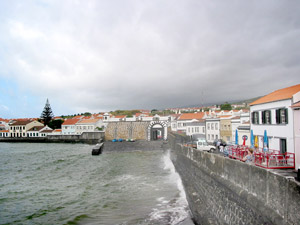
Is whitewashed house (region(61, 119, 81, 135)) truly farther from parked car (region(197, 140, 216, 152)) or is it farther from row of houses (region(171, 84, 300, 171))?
row of houses (region(171, 84, 300, 171))

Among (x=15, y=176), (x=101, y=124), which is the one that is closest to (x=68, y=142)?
(x=101, y=124)

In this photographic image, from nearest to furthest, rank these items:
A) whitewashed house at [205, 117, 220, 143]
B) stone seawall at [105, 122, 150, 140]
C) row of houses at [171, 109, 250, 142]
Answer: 1. row of houses at [171, 109, 250, 142]
2. whitewashed house at [205, 117, 220, 143]
3. stone seawall at [105, 122, 150, 140]

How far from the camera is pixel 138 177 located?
67.1 feet

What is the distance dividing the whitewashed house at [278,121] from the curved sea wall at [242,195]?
4760mm

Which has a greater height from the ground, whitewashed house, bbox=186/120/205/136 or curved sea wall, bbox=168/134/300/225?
whitewashed house, bbox=186/120/205/136

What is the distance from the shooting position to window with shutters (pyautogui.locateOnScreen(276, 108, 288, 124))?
1279cm

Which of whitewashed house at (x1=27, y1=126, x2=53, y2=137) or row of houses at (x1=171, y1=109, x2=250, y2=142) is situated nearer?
row of houses at (x1=171, y1=109, x2=250, y2=142)

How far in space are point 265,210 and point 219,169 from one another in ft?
11.8

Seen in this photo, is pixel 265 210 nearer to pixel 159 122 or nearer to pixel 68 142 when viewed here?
pixel 159 122

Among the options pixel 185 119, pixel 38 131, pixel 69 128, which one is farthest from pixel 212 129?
pixel 38 131

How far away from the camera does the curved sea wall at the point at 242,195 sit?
4797mm

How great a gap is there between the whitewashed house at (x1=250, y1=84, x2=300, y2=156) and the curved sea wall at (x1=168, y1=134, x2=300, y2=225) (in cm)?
476

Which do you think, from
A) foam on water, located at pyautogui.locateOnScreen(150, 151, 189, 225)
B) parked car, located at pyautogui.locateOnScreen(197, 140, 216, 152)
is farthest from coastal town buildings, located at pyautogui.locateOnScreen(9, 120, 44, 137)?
foam on water, located at pyautogui.locateOnScreen(150, 151, 189, 225)

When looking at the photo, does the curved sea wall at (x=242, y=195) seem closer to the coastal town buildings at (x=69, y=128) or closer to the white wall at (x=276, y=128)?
the white wall at (x=276, y=128)
